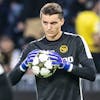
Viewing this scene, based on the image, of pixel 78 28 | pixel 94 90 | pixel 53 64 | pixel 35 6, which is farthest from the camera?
pixel 35 6

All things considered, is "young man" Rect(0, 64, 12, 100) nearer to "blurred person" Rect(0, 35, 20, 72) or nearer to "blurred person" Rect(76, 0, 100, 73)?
"blurred person" Rect(0, 35, 20, 72)

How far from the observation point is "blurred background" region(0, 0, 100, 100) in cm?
909

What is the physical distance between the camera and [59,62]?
5.57 metres

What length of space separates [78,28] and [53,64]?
5.18 m

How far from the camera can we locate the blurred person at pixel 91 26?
10.1m

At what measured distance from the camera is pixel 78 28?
10703 mm

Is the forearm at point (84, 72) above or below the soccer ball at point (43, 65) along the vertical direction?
below

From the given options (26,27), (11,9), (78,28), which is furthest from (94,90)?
(11,9)

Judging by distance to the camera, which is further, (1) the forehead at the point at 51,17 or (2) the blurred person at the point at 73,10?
(2) the blurred person at the point at 73,10

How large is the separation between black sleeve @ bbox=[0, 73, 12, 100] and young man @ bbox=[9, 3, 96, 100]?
0.58 m

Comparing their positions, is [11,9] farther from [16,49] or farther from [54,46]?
[54,46]

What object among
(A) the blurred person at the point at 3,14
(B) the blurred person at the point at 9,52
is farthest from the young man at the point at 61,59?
(A) the blurred person at the point at 3,14

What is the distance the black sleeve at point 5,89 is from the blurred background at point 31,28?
7.98 ft

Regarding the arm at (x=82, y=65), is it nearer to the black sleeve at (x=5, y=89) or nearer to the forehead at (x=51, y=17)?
the forehead at (x=51, y=17)
